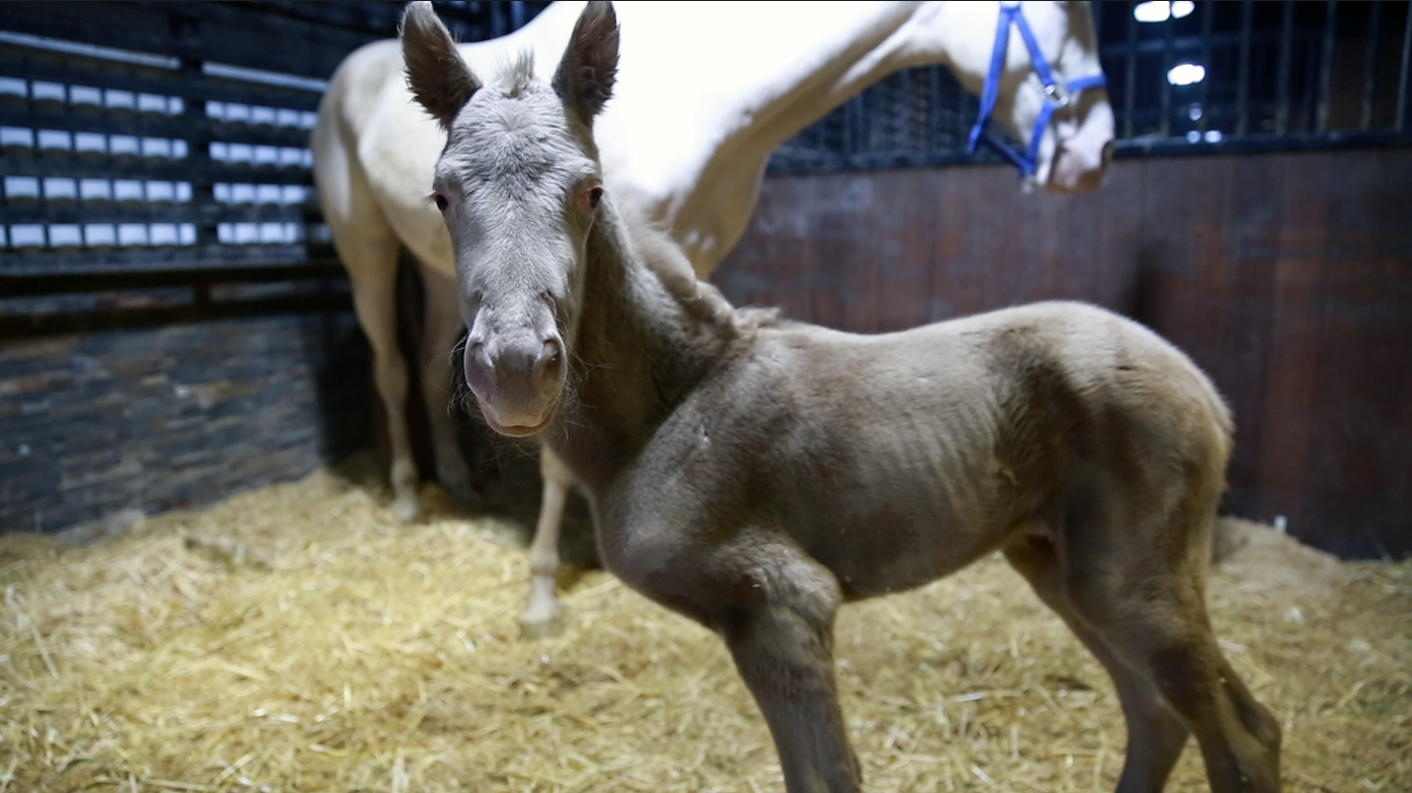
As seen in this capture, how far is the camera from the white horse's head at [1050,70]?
2.92m

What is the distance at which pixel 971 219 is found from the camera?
12.4 ft

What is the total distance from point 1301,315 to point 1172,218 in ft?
1.93

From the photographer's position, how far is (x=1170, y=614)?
1661mm

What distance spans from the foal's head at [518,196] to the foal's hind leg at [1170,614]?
1075mm

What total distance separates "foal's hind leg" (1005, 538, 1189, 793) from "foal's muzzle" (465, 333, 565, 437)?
1.19 metres

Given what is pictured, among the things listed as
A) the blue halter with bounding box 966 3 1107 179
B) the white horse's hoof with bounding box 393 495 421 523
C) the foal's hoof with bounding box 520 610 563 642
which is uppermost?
the blue halter with bounding box 966 3 1107 179

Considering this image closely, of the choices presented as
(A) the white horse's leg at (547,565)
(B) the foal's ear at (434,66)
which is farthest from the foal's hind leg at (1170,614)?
(A) the white horse's leg at (547,565)

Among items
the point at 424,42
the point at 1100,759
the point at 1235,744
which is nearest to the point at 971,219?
the point at 1100,759

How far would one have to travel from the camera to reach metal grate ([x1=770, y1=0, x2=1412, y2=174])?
328 cm

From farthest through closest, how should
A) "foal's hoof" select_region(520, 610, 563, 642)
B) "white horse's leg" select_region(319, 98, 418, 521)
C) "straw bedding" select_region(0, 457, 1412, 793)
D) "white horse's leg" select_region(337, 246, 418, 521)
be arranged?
"white horse's leg" select_region(337, 246, 418, 521), "white horse's leg" select_region(319, 98, 418, 521), "foal's hoof" select_region(520, 610, 563, 642), "straw bedding" select_region(0, 457, 1412, 793)

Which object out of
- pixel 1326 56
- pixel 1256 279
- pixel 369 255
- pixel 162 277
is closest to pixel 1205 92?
pixel 1326 56

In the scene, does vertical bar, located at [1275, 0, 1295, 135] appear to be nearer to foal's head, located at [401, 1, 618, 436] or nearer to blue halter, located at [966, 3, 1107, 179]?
blue halter, located at [966, 3, 1107, 179]

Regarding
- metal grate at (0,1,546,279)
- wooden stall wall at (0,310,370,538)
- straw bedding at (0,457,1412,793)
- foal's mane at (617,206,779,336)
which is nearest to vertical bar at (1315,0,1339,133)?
straw bedding at (0,457,1412,793)

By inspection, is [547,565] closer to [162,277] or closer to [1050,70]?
[162,277]
